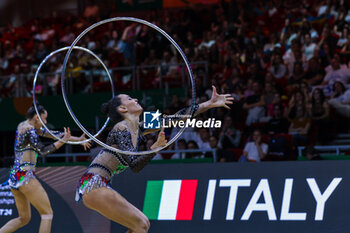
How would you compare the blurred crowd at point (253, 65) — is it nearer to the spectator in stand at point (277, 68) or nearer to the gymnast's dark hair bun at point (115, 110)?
the spectator in stand at point (277, 68)

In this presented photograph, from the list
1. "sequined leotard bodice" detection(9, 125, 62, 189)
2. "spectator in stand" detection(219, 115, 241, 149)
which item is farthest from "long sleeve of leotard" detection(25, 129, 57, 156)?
"spectator in stand" detection(219, 115, 241, 149)

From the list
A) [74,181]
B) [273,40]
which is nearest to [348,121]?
[273,40]

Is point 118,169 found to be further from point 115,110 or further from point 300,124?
point 300,124

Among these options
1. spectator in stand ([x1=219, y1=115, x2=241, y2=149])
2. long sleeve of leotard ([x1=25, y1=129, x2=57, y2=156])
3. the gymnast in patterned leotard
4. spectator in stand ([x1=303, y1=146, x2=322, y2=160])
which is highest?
the gymnast in patterned leotard

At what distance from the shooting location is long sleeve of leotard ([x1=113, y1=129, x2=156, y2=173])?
5.95 meters

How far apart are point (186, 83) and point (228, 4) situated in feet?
14.9

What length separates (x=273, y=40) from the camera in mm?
13789

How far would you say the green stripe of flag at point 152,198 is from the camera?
31.4 feet

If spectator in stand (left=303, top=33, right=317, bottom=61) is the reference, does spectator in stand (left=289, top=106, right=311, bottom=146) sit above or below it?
below

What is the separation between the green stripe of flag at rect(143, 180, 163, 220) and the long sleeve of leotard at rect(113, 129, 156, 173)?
363cm

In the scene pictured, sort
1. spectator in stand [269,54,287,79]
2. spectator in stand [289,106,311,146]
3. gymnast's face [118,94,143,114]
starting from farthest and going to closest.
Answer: spectator in stand [269,54,287,79] < spectator in stand [289,106,311,146] < gymnast's face [118,94,143,114]

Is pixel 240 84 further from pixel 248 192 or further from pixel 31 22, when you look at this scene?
pixel 31 22

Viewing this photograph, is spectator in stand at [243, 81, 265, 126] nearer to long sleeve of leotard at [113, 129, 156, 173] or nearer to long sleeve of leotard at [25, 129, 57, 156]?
long sleeve of leotard at [25, 129, 57, 156]

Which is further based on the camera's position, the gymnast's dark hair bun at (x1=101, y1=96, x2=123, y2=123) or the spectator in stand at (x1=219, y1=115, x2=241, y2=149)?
the spectator in stand at (x1=219, y1=115, x2=241, y2=149)
